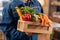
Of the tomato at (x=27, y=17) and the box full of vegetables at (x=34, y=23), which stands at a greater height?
the tomato at (x=27, y=17)

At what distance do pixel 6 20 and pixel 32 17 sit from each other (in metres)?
0.30

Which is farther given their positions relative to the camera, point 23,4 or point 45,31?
point 23,4

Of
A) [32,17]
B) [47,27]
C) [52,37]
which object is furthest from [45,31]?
[52,37]

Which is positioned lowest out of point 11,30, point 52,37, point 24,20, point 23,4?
point 52,37

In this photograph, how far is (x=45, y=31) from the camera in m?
1.30

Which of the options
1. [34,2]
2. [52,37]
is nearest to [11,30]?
[34,2]

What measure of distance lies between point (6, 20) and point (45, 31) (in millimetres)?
371

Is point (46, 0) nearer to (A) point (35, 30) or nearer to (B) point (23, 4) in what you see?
(B) point (23, 4)

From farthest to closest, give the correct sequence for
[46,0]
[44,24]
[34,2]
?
[46,0], [34,2], [44,24]

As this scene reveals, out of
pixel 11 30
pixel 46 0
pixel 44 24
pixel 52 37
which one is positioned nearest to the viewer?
pixel 44 24

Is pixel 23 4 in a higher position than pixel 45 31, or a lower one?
higher

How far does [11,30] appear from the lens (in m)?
1.48

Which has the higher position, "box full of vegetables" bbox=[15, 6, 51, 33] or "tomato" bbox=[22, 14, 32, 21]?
"tomato" bbox=[22, 14, 32, 21]

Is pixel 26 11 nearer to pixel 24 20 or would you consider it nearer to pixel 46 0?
pixel 24 20
